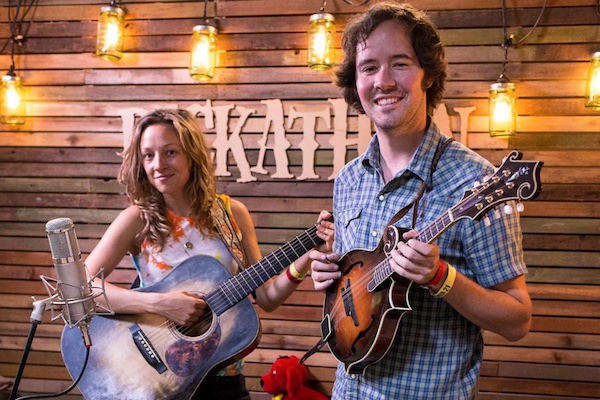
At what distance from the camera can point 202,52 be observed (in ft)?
12.6

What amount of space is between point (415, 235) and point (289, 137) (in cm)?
267

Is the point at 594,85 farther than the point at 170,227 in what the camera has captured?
Yes

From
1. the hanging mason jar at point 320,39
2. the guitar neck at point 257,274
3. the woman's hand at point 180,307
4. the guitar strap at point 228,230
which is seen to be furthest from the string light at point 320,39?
the woman's hand at point 180,307

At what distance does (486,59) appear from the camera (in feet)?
12.4

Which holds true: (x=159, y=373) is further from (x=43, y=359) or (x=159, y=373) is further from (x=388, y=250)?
(x=43, y=359)

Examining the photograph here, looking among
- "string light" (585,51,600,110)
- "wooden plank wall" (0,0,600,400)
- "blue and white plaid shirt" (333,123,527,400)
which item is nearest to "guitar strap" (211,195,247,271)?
"blue and white plaid shirt" (333,123,527,400)

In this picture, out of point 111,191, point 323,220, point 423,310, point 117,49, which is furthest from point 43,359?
point 423,310

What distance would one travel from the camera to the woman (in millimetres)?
2424

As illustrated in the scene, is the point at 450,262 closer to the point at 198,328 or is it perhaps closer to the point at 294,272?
the point at 294,272

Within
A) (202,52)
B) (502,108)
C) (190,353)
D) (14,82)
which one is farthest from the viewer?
(14,82)

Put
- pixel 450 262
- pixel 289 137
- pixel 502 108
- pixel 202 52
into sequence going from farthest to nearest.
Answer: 1. pixel 289 137
2. pixel 202 52
3. pixel 502 108
4. pixel 450 262

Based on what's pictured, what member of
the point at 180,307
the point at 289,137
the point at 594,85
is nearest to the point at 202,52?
the point at 289,137

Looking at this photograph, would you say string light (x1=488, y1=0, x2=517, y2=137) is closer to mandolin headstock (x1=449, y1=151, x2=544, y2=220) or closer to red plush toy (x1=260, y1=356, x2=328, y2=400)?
red plush toy (x1=260, y1=356, x2=328, y2=400)

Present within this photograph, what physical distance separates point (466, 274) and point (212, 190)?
1.37 m
